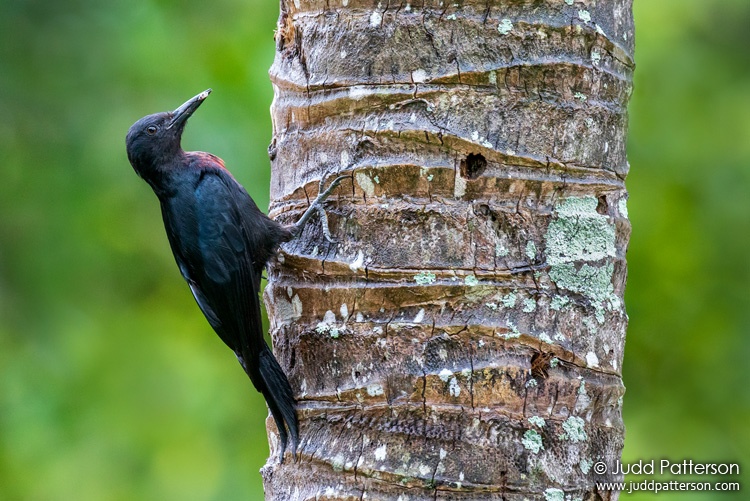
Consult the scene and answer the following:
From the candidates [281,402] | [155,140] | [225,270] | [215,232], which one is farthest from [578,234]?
[155,140]

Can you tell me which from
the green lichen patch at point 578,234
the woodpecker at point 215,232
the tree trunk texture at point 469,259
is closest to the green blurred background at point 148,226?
the woodpecker at point 215,232

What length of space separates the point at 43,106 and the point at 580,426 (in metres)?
3.97

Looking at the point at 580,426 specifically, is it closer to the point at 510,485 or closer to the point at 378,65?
the point at 510,485

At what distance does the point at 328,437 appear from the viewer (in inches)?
98.5

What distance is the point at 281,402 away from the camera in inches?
106

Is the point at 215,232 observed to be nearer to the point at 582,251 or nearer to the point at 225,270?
the point at 225,270

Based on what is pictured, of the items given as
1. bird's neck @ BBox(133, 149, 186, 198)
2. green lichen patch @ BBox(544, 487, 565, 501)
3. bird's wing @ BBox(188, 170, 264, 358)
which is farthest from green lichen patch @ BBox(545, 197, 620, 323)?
bird's neck @ BBox(133, 149, 186, 198)

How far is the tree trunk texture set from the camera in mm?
2348

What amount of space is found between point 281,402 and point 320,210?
59 centimetres

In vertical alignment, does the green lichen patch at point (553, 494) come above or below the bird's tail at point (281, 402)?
below

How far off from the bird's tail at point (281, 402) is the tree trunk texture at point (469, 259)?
42 millimetres

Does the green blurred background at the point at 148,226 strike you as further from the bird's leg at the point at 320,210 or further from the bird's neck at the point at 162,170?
the bird's leg at the point at 320,210

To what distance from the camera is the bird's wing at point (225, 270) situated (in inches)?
133

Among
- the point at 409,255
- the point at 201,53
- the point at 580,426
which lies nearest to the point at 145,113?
the point at 201,53
